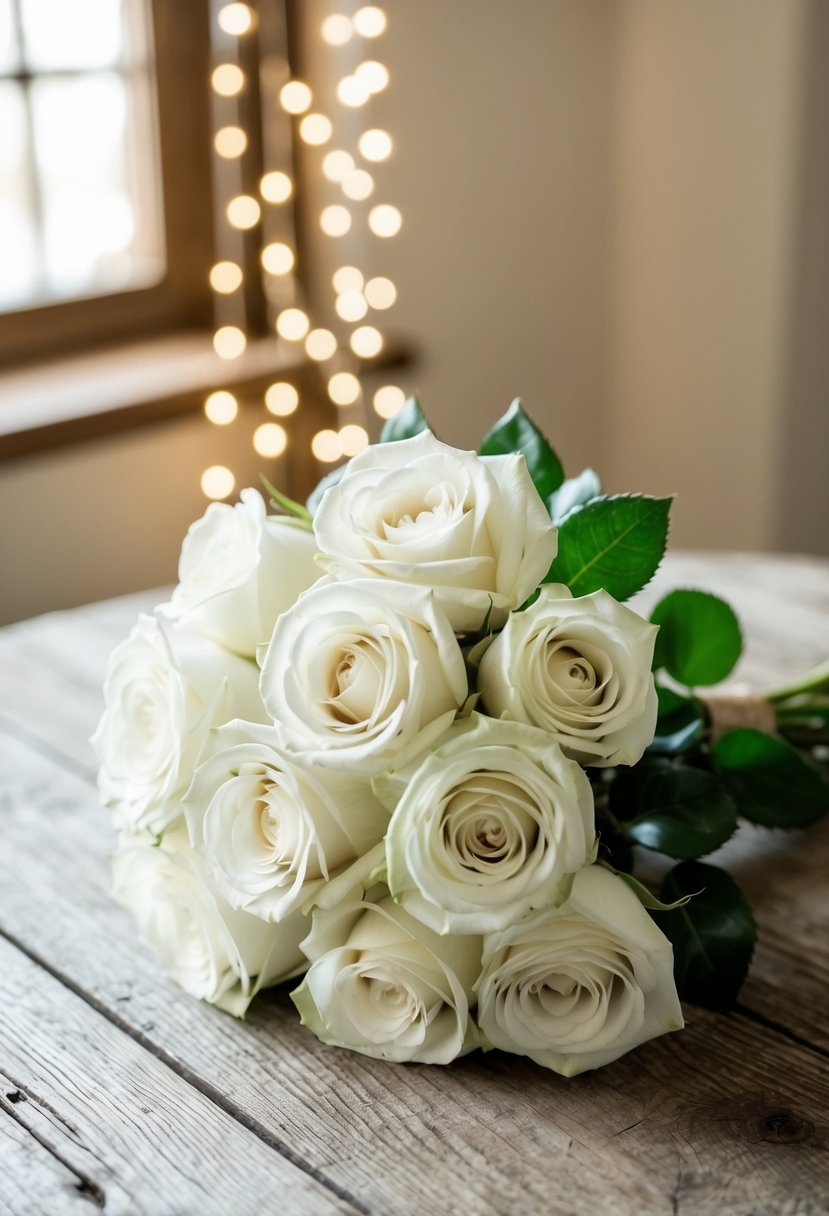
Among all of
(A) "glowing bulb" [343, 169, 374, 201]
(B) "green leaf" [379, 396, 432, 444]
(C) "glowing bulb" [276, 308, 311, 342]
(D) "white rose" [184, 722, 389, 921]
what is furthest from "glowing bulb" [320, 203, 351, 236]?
(D) "white rose" [184, 722, 389, 921]

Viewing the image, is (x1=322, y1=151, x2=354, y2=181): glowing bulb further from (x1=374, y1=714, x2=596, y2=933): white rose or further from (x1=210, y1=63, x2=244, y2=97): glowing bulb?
(x1=374, y1=714, x2=596, y2=933): white rose

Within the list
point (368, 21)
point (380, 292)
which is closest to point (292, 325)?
point (380, 292)

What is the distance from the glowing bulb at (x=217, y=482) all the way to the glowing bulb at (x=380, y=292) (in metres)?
0.39

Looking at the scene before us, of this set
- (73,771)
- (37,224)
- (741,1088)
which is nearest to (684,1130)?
(741,1088)

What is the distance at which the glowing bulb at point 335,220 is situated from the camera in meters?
2.20

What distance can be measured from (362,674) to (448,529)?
0.08 m

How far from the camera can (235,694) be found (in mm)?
723

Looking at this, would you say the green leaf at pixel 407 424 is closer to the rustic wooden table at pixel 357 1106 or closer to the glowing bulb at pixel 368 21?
the rustic wooden table at pixel 357 1106

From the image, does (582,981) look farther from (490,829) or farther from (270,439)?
(270,439)

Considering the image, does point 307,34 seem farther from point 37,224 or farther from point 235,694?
point 235,694

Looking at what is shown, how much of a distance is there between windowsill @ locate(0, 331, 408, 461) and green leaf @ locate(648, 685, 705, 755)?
1276 mm

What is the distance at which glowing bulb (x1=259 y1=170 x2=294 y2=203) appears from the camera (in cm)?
222

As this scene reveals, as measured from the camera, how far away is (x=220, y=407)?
2.12m

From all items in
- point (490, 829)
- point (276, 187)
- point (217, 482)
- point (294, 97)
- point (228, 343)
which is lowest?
point (217, 482)
